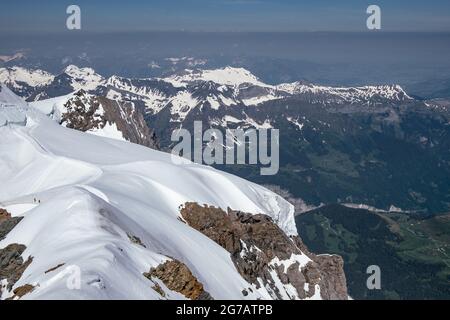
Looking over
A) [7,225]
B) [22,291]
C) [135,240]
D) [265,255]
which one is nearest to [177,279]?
[135,240]

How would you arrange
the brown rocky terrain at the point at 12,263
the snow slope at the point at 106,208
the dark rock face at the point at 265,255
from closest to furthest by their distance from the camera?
1. the snow slope at the point at 106,208
2. the brown rocky terrain at the point at 12,263
3. the dark rock face at the point at 265,255

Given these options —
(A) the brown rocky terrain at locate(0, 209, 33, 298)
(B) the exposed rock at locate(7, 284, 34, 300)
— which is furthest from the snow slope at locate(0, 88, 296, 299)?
(A) the brown rocky terrain at locate(0, 209, 33, 298)

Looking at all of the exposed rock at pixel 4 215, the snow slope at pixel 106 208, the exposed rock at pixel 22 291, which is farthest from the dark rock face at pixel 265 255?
the exposed rock at pixel 22 291

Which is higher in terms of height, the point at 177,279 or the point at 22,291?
the point at 22,291

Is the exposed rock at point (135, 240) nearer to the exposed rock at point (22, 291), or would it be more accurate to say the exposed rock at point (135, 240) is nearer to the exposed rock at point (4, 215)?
the exposed rock at point (22, 291)

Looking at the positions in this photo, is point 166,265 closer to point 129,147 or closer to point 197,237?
point 197,237

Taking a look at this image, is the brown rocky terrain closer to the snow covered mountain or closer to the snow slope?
the snow covered mountain

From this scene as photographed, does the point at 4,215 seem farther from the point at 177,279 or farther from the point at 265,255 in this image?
the point at 265,255
